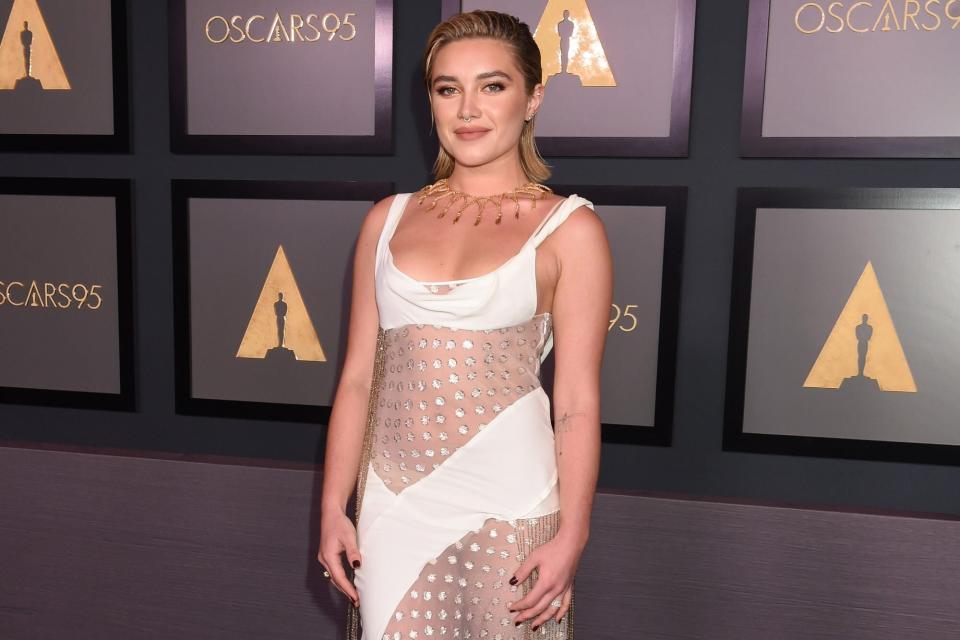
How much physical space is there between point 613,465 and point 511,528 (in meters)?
0.94

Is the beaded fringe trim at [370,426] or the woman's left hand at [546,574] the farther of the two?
the beaded fringe trim at [370,426]

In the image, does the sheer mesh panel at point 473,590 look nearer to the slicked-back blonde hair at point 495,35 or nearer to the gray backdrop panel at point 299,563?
the slicked-back blonde hair at point 495,35

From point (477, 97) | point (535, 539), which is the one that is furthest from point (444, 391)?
point (477, 97)

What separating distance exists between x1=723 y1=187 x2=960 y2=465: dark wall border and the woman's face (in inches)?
36.3

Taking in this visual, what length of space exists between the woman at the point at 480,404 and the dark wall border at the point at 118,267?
134 centimetres

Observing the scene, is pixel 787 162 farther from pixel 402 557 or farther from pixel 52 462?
pixel 52 462

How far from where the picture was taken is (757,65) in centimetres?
205

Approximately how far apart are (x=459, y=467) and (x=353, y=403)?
244 mm

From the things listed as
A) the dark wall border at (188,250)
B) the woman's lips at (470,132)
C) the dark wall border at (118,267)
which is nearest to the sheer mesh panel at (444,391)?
the woman's lips at (470,132)

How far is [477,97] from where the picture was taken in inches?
54.7

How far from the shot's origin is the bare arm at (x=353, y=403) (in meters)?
1.45

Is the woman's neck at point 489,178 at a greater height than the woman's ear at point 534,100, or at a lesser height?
lesser

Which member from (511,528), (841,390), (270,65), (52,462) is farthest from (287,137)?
(841,390)

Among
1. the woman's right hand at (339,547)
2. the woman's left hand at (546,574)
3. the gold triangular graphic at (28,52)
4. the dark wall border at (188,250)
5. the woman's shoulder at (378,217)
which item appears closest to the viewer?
the woman's left hand at (546,574)
